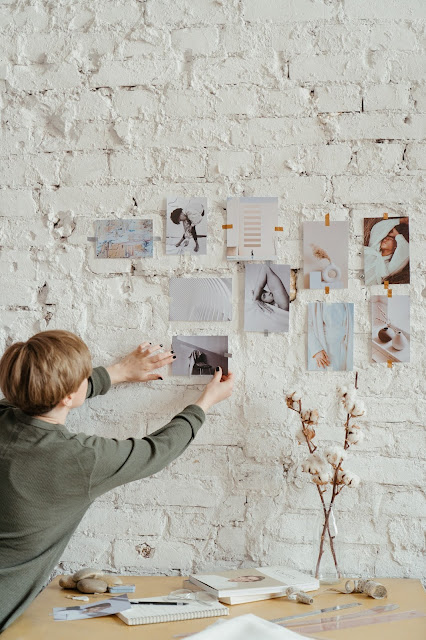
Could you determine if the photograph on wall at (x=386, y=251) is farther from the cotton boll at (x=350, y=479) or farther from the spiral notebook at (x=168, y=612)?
the spiral notebook at (x=168, y=612)

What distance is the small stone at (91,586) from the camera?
1.78m

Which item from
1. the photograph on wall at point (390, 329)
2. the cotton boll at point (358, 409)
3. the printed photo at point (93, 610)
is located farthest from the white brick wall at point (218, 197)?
the printed photo at point (93, 610)

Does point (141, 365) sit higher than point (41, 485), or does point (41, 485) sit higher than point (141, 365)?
point (141, 365)

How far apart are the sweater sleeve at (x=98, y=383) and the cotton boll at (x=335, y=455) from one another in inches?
27.3

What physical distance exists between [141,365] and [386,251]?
84cm

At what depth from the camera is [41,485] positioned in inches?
62.3

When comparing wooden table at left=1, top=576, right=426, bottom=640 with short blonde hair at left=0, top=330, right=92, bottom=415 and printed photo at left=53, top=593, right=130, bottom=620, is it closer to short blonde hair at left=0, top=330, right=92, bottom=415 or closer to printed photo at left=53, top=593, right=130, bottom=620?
printed photo at left=53, top=593, right=130, bottom=620

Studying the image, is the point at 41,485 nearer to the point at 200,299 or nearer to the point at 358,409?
the point at 200,299

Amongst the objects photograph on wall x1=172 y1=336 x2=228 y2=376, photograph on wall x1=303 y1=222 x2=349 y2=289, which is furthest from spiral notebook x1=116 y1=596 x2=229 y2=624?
photograph on wall x1=303 y1=222 x2=349 y2=289

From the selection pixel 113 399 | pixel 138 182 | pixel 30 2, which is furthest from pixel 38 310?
pixel 30 2

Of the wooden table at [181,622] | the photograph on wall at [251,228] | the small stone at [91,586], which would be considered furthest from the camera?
the photograph on wall at [251,228]

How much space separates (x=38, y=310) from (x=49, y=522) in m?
0.75

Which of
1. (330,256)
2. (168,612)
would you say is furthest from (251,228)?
(168,612)

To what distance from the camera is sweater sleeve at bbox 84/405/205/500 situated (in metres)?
1.62
